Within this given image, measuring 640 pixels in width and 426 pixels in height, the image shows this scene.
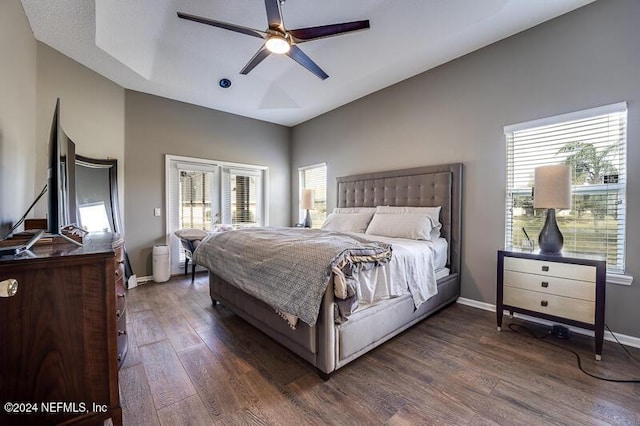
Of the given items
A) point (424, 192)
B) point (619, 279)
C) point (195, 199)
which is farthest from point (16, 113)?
point (619, 279)

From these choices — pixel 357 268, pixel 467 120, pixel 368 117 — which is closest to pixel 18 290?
pixel 357 268

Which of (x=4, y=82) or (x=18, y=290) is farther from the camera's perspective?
(x=4, y=82)

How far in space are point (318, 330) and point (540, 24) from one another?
12.0ft

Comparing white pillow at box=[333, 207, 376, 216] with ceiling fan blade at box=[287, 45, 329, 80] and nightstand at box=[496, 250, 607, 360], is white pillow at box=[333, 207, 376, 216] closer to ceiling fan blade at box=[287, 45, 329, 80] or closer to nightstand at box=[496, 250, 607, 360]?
nightstand at box=[496, 250, 607, 360]

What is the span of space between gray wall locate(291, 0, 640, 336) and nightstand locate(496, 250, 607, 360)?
→ 0.54 m

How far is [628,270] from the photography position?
2.26 meters

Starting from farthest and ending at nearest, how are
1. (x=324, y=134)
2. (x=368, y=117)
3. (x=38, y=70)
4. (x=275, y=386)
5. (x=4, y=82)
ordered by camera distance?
(x=324, y=134) < (x=368, y=117) < (x=38, y=70) < (x=4, y=82) < (x=275, y=386)

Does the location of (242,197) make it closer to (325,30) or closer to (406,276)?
(325,30)

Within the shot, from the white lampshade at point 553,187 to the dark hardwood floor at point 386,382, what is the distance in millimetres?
1221

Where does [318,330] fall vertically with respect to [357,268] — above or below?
below

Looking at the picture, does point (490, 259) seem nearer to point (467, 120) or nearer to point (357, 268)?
point (467, 120)

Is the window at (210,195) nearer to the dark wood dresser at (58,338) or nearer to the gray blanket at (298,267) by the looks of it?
the gray blanket at (298,267)

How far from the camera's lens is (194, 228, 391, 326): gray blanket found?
173 centimetres

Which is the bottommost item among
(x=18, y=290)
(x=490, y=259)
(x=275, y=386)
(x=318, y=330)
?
(x=275, y=386)
